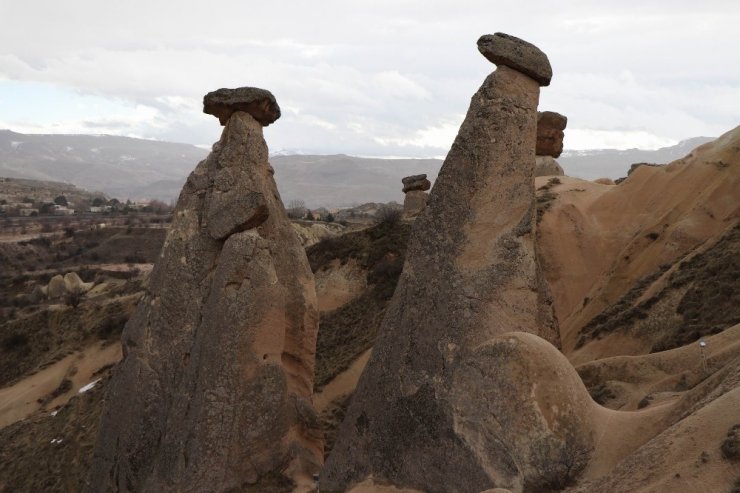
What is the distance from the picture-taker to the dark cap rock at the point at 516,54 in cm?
837

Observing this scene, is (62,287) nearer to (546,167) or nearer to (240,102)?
(546,167)

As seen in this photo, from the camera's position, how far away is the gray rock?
7.11 metres

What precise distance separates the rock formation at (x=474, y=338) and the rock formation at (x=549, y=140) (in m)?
20.2

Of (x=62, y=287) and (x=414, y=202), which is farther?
(x=62, y=287)

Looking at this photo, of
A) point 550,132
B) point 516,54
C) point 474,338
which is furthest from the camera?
point 550,132

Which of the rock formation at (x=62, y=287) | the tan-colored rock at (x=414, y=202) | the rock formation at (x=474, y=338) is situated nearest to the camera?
the rock formation at (x=474, y=338)

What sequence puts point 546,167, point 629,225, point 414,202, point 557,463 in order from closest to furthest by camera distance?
point 557,463, point 629,225, point 546,167, point 414,202

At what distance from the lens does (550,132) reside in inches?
1130

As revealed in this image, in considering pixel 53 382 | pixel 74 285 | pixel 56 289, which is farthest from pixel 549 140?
pixel 56 289

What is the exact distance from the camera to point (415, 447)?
7.69 meters

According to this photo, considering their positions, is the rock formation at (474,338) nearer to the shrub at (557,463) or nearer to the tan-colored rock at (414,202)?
the shrub at (557,463)

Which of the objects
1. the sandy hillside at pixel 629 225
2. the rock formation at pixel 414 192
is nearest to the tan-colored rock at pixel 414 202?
the rock formation at pixel 414 192

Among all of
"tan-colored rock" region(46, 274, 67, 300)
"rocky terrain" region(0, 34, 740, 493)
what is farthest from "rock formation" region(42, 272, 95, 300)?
"rocky terrain" region(0, 34, 740, 493)

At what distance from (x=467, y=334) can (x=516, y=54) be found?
331cm
